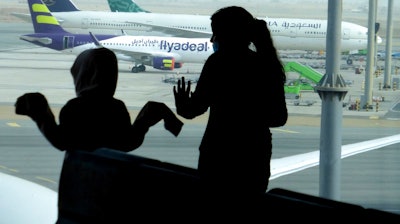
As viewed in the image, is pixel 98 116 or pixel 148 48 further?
pixel 148 48

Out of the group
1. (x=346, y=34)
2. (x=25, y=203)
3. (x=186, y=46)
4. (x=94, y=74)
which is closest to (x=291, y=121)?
(x=186, y=46)

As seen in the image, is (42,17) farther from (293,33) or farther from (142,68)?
(293,33)

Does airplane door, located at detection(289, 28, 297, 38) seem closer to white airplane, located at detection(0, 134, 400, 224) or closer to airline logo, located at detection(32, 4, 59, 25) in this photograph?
airline logo, located at detection(32, 4, 59, 25)

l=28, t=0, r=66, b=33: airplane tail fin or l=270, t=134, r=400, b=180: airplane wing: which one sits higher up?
l=28, t=0, r=66, b=33: airplane tail fin

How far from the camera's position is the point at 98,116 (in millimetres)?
2037

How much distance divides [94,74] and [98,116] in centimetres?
10

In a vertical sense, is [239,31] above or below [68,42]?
above

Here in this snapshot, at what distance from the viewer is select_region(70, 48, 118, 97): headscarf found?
2.04 meters

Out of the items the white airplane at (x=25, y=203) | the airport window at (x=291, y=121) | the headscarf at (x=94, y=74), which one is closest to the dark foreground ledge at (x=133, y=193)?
the headscarf at (x=94, y=74)

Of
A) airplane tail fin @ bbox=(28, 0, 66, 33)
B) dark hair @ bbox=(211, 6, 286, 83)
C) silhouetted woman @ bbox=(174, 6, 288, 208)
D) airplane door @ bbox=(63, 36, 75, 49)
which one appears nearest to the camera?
silhouetted woman @ bbox=(174, 6, 288, 208)

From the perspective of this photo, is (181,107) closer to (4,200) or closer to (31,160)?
(4,200)

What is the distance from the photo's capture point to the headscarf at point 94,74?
2.04m

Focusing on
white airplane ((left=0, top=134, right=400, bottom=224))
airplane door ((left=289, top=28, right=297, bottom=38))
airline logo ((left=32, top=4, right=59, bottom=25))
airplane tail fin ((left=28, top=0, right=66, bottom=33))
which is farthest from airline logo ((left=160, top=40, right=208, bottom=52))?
white airplane ((left=0, top=134, right=400, bottom=224))

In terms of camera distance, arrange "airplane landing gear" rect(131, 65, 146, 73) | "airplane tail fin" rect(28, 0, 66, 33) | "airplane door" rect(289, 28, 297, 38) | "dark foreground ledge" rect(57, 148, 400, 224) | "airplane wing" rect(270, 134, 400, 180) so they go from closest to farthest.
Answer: "dark foreground ledge" rect(57, 148, 400, 224)
"airplane wing" rect(270, 134, 400, 180)
"airplane landing gear" rect(131, 65, 146, 73)
"airplane tail fin" rect(28, 0, 66, 33)
"airplane door" rect(289, 28, 297, 38)
